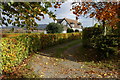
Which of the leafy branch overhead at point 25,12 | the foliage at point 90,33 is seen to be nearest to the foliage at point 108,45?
the foliage at point 90,33

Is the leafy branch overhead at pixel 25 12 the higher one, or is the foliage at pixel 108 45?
the leafy branch overhead at pixel 25 12

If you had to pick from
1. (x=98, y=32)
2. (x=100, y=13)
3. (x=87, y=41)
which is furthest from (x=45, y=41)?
(x=100, y=13)

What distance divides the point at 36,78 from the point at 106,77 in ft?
10.0

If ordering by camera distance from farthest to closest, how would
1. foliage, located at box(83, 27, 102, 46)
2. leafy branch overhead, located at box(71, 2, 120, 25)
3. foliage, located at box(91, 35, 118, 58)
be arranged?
foliage, located at box(83, 27, 102, 46) < foliage, located at box(91, 35, 118, 58) < leafy branch overhead, located at box(71, 2, 120, 25)

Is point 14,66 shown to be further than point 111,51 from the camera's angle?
No

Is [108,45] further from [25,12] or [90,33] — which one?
[25,12]

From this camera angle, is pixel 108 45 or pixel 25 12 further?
pixel 108 45

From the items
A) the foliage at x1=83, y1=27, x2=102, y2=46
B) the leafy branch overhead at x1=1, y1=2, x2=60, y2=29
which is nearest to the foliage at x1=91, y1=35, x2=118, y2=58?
the foliage at x1=83, y1=27, x2=102, y2=46

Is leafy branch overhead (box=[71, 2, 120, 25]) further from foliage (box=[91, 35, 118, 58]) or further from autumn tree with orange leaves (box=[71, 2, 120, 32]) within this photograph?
foliage (box=[91, 35, 118, 58])

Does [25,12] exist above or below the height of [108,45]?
above

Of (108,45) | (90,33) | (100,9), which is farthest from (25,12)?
(90,33)

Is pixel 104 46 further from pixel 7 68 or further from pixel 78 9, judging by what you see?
pixel 7 68

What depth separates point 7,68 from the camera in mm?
5066

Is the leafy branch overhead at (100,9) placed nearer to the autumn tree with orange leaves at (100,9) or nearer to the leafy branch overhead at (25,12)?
the autumn tree with orange leaves at (100,9)
